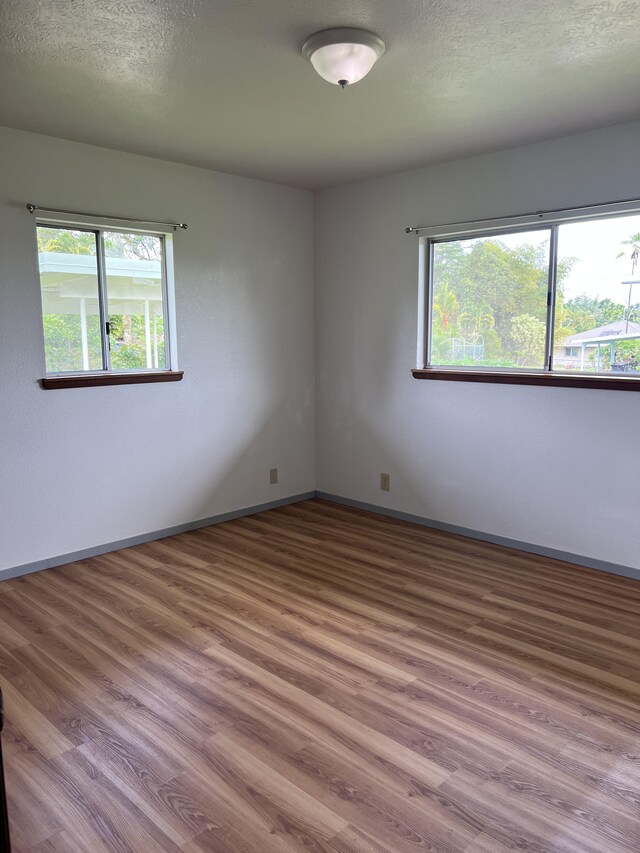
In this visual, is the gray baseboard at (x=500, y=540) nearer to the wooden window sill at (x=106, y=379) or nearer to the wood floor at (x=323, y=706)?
the wood floor at (x=323, y=706)

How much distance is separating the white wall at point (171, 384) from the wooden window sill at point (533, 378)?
121 centimetres

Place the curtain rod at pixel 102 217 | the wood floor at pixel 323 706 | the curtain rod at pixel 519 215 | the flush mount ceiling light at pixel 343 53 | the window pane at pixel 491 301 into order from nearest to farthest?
the wood floor at pixel 323 706, the flush mount ceiling light at pixel 343 53, the curtain rod at pixel 519 215, the curtain rod at pixel 102 217, the window pane at pixel 491 301

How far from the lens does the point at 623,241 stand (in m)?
3.34

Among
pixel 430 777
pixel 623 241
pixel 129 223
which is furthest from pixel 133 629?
pixel 623 241

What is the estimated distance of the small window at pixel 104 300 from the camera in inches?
141

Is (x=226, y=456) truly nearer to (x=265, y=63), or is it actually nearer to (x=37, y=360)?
(x=37, y=360)

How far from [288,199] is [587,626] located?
355 centimetres

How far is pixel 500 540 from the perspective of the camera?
4016 millimetres

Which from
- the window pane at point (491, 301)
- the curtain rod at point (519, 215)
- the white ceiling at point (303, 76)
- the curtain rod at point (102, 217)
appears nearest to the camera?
the white ceiling at point (303, 76)

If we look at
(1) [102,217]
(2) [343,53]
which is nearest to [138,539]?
(1) [102,217]

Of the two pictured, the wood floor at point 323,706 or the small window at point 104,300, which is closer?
the wood floor at point 323,706

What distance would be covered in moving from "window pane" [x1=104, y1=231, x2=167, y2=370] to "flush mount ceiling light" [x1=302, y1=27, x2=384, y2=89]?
1.89 meters

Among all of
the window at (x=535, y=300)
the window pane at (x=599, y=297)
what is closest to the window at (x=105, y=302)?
the window at (x=535, y=300)

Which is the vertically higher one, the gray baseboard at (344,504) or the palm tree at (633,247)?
the palm tree at (633,247)
